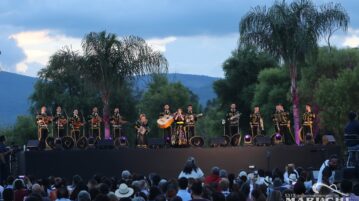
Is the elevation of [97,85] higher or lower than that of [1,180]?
higher

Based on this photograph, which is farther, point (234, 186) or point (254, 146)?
point (254, 146)

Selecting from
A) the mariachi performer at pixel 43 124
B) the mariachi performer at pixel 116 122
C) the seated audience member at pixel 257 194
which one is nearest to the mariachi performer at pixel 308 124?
the mariachi performer at pixel 116 122

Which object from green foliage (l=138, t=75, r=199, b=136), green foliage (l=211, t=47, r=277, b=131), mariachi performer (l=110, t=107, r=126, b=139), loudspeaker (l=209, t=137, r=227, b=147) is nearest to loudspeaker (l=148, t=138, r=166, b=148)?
loudspeaker (l=209, t=137, r=227, b=147)

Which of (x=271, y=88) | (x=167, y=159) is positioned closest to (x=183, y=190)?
(x=167, y=159)

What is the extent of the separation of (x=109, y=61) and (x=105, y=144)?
5.94 meters

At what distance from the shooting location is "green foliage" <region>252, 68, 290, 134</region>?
58219 mm

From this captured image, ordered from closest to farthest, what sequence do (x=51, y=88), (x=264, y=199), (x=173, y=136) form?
(x=264, y=199)
(x=173, y=136)
(x=51, y=88)

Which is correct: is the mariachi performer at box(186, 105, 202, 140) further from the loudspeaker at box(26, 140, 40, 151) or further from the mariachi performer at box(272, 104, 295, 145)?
the loudspeaker at box(26, 140, 40, 151)

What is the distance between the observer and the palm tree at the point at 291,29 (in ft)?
117

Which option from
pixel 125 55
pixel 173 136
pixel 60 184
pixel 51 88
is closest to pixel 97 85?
pixel 125 55

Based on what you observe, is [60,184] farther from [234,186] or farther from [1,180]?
[1,180]

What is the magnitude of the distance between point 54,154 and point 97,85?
675 cm

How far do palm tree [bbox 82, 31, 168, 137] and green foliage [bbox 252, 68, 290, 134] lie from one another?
69.0 ft

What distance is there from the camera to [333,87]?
151 feet
